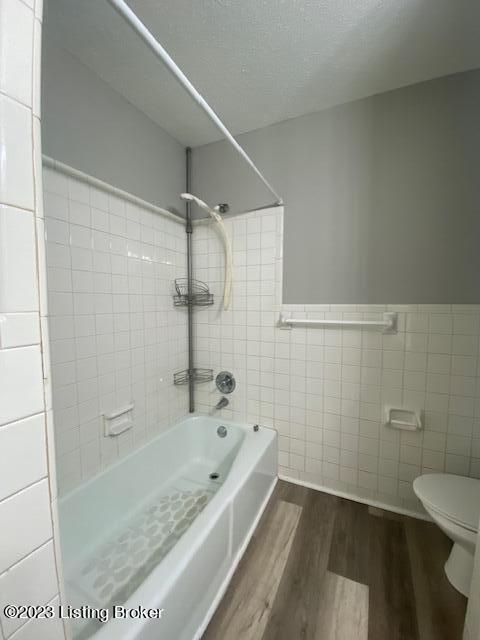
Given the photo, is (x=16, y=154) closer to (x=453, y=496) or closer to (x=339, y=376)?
(x=339, y=376)

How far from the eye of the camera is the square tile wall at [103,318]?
117 centimetres

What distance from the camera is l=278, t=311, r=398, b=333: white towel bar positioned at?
1.44 metres

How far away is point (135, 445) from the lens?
1.56 meters

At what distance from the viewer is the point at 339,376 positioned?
160cm

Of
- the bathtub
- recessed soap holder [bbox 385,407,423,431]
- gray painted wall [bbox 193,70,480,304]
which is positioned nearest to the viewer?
the bathtub

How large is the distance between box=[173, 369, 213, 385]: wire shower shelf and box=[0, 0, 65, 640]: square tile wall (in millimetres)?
1479

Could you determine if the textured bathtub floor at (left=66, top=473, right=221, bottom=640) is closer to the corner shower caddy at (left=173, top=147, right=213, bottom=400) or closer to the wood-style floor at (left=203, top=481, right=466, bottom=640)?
the wood-style floor at (left=203, top=481, right=466, bottom=640)

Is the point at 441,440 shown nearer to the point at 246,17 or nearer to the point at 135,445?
the point at 135,445

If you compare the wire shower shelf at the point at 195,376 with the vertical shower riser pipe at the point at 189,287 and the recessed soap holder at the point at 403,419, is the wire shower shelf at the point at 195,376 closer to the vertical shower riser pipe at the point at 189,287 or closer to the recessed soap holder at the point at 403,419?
the vertical shower riser pipe at the point at 189,287

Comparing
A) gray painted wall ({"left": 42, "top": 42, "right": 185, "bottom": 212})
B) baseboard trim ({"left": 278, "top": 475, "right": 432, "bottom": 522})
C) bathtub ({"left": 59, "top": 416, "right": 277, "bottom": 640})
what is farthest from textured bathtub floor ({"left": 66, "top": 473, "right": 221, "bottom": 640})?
gray painted wall ({"left": 42, "top": 42, "right": 185, "bottom": 212})

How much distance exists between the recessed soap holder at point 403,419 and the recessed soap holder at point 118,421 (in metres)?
1.54

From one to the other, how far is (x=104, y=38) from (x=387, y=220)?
168 cm

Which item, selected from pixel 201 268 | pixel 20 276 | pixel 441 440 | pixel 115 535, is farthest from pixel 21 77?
pixel 441 440

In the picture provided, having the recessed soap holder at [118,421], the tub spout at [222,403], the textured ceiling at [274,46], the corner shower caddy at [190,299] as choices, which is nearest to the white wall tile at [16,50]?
the textured ceiling at [274,46]
